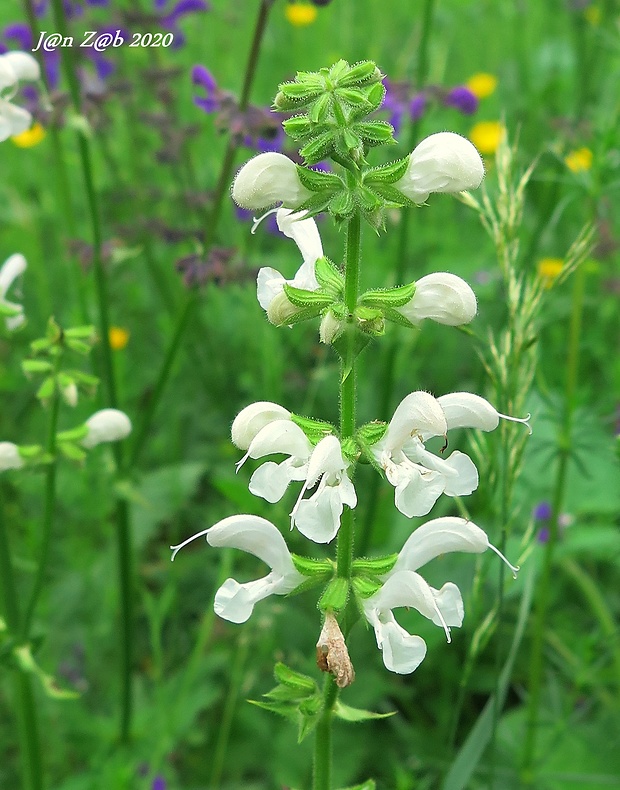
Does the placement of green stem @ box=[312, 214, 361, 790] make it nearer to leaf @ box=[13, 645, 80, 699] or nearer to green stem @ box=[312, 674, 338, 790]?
green stem @ box=[312, 674, 338, 790]

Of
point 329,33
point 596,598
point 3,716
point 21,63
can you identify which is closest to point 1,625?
point 3,716

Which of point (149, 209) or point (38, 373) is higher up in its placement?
point (149, 209)

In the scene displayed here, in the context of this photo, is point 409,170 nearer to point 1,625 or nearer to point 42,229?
point 1,625

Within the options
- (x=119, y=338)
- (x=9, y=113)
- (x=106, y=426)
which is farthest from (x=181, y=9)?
(x=106, y=426)

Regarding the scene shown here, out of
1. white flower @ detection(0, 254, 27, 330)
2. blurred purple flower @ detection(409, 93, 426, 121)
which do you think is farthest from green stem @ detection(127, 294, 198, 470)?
blurred purple flower @ detection(409, 93, 426, 121)

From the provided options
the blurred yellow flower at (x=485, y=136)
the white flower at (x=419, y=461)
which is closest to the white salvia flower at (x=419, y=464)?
the white flower at (x=419, y=461)

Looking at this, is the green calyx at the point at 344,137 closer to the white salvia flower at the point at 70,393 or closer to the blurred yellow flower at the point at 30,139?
the white salvia flower at the point at 70,393

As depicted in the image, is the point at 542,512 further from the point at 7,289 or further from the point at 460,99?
the point at 7,289
